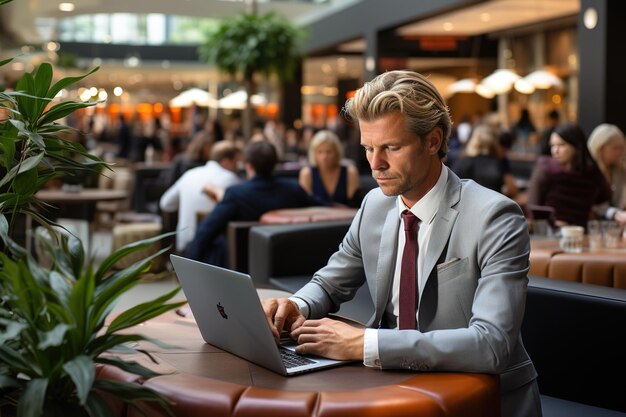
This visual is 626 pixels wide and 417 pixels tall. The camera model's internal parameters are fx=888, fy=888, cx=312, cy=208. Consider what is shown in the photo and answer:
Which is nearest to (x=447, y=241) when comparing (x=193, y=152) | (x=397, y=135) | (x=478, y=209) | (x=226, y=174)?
(x=478, y=209)

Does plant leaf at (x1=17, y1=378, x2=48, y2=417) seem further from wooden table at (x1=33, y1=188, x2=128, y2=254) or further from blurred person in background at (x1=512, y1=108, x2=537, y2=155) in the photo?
blurred person in background at (x1=512, y1=108, x2=537, y2=155)

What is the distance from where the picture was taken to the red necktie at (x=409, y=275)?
7.74 feet

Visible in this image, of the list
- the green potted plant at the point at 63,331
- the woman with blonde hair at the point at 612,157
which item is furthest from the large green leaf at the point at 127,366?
the woman with blonde hair at the point at 612,157

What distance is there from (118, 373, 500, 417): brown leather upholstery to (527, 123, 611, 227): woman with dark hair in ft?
14.4

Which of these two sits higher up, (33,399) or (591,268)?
(33,399)

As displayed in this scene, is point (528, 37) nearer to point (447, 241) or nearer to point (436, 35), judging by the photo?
point (436, 35)

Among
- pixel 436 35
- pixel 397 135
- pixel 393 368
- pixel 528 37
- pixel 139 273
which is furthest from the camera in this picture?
pixel 528 37

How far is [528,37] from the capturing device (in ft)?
62.1

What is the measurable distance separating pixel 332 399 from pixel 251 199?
15.4ft

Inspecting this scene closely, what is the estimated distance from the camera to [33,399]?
4.97 ft

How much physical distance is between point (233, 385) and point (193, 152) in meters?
8.10

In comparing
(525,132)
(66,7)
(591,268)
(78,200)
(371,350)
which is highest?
(66,7)

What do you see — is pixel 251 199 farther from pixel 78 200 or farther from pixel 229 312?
pixel 229 312

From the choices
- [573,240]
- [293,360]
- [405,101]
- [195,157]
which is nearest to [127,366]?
[293,360]
